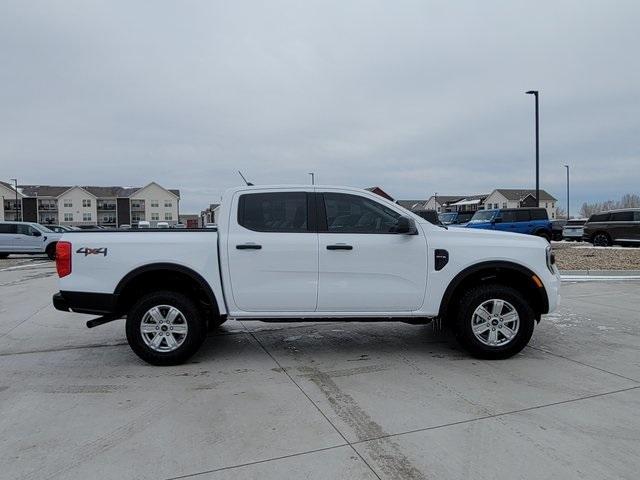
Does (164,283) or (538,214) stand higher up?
(538,214)

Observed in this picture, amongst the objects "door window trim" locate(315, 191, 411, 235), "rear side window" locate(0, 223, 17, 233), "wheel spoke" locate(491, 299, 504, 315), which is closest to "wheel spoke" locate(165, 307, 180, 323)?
"door window trim" locate(315, 191, 411, 235)

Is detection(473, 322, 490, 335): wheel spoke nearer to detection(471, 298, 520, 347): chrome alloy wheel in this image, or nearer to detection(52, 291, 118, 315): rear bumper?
detection(471, 298, 520, 347): chrome alloy wheel

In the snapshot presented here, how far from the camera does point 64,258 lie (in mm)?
5098

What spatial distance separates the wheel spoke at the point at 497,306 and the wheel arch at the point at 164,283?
2.90m

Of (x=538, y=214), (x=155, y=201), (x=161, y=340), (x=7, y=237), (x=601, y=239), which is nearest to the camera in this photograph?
(x=161, y=340)

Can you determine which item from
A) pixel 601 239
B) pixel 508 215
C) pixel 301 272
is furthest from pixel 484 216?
pixel 301 272

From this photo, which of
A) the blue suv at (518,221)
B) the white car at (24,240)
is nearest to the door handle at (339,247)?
the blue suv at (518,221)

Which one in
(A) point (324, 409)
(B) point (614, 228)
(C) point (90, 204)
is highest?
(C) point (90, 204)

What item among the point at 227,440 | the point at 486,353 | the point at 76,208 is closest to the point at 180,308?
the point at 227,440

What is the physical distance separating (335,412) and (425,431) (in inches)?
28.7

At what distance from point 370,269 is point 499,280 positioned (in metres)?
1.51

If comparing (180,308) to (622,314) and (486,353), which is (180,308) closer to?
Result: (486,353)

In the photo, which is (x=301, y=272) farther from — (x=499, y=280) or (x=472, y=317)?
(x=499, y=280)

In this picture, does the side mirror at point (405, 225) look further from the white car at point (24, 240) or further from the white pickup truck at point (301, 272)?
the white car at point (24, 240)
